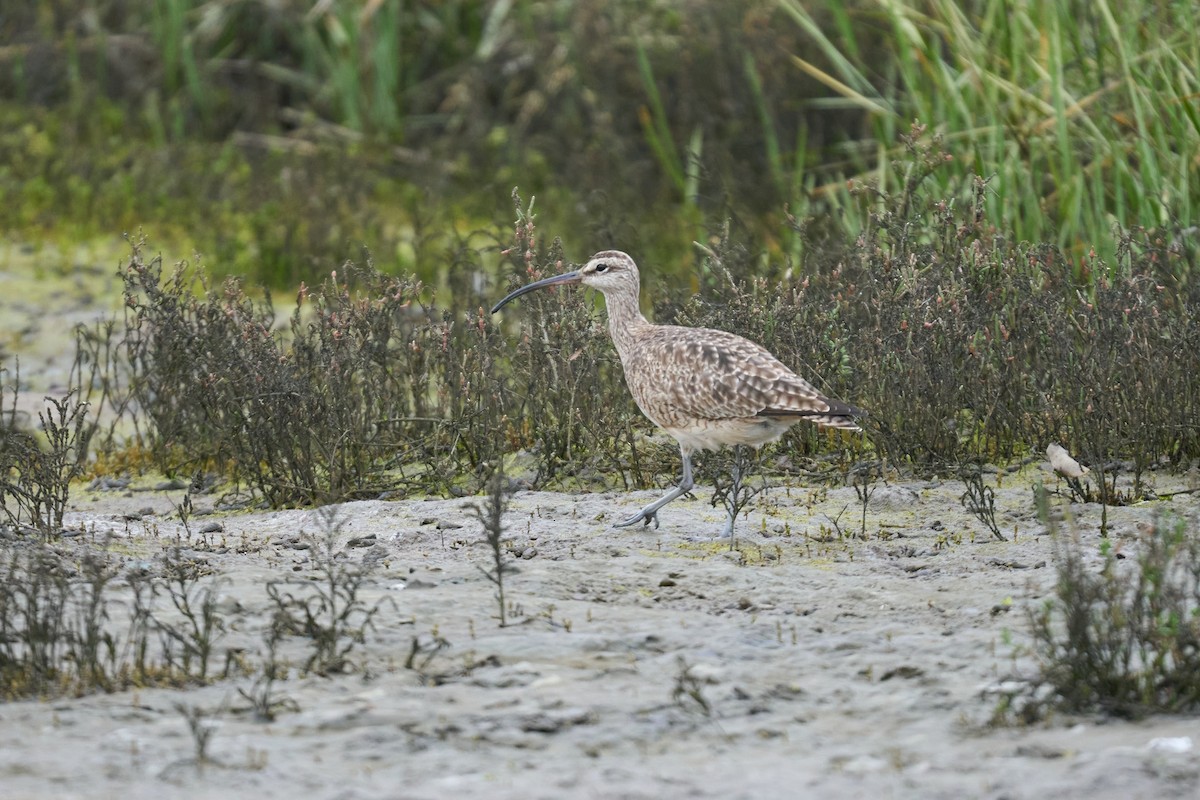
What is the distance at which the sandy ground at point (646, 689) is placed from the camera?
159 inches

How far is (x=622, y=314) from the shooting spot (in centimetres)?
744

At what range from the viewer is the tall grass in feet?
27.3

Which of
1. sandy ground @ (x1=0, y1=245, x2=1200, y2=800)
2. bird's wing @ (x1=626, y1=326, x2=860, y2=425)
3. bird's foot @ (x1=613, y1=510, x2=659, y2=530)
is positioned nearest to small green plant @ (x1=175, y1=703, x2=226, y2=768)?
sandy ground @ (x1=0, y1=245, x2=1200, y2=800)

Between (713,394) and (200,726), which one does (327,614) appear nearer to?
(200,726)

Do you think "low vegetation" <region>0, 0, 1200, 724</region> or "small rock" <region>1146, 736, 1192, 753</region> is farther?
"low vegetation" <region>0, 0, 1200, 724</region>

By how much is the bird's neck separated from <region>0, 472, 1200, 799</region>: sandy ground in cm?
114

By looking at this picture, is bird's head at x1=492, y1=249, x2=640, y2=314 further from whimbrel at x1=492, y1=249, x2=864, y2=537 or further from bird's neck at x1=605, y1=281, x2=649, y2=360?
whimbrel at x1=492, y1=249, x2=864, y2=537

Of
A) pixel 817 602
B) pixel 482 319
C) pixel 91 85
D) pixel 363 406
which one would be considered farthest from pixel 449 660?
pixel 91 85

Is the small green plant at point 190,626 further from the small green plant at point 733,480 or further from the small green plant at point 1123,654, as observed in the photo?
the small green plant at point 1123,654

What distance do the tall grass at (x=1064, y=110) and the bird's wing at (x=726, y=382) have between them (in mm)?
2025

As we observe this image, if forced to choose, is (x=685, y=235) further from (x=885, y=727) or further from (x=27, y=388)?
(x=885, y=727)

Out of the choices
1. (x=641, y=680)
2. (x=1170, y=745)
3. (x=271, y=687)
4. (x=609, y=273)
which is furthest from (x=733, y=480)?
(x=1170, y=745)

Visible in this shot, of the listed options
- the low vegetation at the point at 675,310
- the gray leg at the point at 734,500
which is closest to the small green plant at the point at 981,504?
the low vegetation at the point at 675,310

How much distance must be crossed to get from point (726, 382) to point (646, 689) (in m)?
2.00
